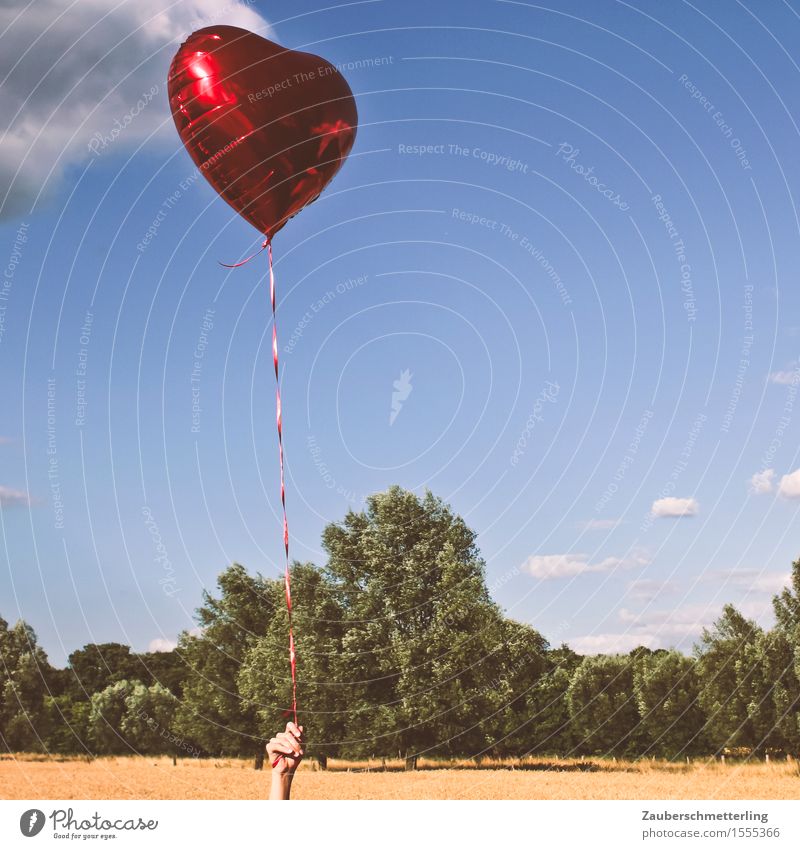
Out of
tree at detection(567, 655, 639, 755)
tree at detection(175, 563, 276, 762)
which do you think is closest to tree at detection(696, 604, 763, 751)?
tree at detection(567, 655, 639, 755)

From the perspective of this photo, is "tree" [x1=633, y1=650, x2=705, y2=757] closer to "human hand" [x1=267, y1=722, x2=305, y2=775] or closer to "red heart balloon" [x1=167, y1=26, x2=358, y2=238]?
"red heart balloon" [x1=167, y1=26, x2=358, y2=238]

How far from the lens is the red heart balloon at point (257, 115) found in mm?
10633

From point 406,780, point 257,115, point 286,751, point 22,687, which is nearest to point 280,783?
point 286,751

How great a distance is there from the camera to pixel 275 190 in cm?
1098

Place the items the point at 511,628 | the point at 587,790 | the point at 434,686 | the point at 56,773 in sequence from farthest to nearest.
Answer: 1. the point at 511,628
2. the point at 434,686
3. the point at 56,773
4. the point at 587,790

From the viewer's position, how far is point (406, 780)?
32094 millimetres

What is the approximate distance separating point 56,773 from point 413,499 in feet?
66.3

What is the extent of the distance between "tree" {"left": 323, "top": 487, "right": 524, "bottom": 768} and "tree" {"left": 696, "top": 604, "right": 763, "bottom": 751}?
9436 mm

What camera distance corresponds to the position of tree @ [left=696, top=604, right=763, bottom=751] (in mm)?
36062

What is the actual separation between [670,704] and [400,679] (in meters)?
13.8

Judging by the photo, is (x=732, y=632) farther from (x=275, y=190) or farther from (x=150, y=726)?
(x=275, y=190)

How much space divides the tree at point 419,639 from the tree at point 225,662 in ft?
17.0

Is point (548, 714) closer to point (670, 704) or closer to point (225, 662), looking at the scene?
point (670, 704)
